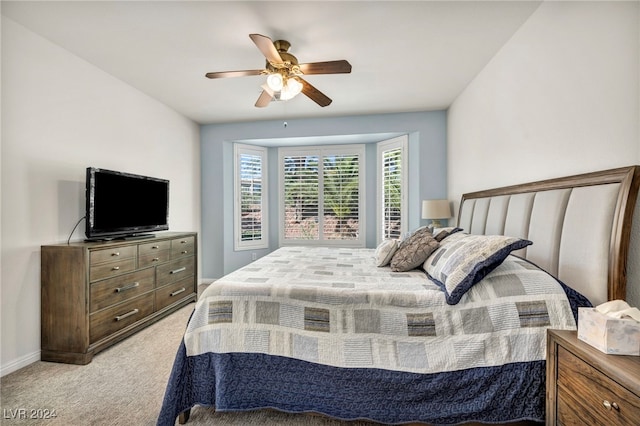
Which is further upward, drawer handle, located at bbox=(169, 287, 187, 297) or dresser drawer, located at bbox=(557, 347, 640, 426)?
dresser drawer, located at bbox=(557, 347, 640, 426)

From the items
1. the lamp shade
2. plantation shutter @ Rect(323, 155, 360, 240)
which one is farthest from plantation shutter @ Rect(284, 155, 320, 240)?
the lamp shade

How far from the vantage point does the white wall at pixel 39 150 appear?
6.74ft

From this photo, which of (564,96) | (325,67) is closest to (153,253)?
(325,67)

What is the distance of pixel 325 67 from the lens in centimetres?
212

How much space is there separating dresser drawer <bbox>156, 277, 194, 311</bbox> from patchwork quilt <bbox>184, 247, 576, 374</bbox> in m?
1.82

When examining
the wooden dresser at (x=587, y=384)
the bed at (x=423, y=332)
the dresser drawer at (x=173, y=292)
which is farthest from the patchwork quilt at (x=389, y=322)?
the dresser drawer at (x=173, y=292)

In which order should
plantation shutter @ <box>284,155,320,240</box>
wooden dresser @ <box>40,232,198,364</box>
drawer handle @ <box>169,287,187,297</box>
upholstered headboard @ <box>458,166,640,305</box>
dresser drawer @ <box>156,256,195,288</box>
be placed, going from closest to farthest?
upholstered headboard @ <box>458,166,640,305</box> → wooden dresser @ <box>40,232,198,364</box> → dresser drawer @ <box>156,256,195,288</box> → drawer handle @ <box>169,287,187,297</box> → plantation shutter @ <box>284,155,320,240</box>

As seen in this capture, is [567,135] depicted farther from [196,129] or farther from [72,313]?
[196,129]

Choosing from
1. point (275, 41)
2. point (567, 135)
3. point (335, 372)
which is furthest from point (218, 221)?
point (567, 135)

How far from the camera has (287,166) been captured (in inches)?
191

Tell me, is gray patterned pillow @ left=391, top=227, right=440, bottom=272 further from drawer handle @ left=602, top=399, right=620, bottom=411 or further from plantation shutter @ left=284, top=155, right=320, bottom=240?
plantation shutter @ left=284, top=155, right=320, bottom=240

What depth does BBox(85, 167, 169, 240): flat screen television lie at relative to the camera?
2.40 m

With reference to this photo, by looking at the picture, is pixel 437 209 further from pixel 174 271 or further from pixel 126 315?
pixel 126 315

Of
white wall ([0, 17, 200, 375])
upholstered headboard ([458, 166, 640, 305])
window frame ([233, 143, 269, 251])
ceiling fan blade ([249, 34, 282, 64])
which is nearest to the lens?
upholstered headboard ([458, 166, 640, 305])
